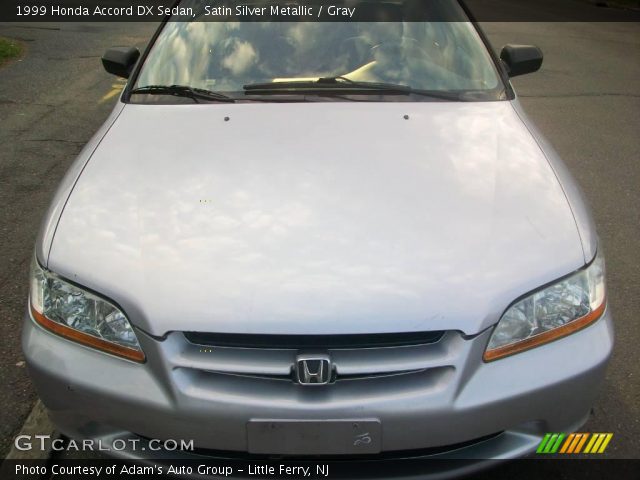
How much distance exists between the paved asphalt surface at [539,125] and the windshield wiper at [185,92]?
4.17 ft

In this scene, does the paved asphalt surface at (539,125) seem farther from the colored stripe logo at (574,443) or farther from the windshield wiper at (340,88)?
the windshield wiper at (340,88)

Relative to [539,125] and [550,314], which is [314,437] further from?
[539,125]

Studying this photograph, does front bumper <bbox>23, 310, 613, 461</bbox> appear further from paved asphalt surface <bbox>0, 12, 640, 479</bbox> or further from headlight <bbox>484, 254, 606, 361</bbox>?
paved asphalt surface <bbox>0, 12, 640, 479</bbox>

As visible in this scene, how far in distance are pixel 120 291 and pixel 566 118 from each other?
19.0 ft

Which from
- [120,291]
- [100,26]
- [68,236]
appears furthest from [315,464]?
[100,26]

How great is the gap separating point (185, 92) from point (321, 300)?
59.0 inches

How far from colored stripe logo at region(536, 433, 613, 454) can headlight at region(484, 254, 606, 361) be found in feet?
1.06

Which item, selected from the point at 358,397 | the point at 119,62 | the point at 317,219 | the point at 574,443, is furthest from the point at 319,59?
the point at 574,443

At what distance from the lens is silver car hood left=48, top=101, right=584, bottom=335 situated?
6.17 ft

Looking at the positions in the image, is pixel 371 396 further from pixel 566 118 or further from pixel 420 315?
pixel 566 118

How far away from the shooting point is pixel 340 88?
2936 mm

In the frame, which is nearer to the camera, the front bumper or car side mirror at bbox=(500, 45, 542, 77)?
the front bumper

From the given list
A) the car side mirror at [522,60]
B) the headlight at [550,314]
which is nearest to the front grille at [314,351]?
the headlight at [550,314]

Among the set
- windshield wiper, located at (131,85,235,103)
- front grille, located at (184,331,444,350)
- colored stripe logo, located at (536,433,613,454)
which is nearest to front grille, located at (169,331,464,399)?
front grille, located at (184,331,444,350)
